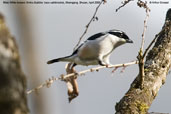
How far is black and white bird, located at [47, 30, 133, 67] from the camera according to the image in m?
3.64

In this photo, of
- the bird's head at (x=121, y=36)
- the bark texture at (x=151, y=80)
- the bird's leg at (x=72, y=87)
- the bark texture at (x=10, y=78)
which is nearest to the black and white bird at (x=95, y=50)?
the bird's head at (x=121, y=36)

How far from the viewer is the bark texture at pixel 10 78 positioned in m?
1.05

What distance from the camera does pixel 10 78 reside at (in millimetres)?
1078

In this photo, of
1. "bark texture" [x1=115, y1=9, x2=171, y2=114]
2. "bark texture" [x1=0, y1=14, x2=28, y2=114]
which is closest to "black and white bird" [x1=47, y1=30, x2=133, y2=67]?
"bark texture" [x1=115, y1=9, x2=171, y2=114]

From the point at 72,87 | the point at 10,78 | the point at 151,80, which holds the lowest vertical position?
the point at 151,80

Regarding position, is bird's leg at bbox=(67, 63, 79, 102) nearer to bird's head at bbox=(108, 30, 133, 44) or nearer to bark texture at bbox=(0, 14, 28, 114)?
bird's head at bbox=(108, 30, 133, 44)

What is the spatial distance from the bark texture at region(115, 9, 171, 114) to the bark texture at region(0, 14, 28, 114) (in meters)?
1.95

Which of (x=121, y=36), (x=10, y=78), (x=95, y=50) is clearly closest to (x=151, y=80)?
(x=95, y=50)

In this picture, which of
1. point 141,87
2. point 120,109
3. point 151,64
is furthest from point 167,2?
point 120,109

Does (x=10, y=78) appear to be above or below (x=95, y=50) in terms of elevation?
above

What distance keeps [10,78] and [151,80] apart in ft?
8.01

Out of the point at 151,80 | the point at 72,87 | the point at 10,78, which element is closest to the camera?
the point at 10,78

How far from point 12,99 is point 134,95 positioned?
2.20 meters

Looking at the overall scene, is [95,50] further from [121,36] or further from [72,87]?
[72,87]
